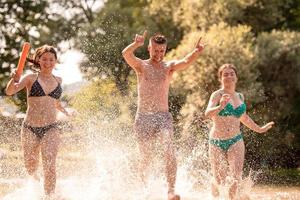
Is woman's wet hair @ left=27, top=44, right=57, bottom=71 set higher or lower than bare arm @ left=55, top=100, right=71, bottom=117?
higher

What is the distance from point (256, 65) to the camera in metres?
15.5

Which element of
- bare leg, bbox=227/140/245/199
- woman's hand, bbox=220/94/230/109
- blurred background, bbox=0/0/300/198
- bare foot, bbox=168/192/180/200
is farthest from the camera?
blurred background, bbox=0/0/300/198

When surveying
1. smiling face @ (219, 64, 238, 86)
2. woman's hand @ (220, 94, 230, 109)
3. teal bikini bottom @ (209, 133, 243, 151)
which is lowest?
teal bikini bottom @ (209, 133, 243, 151)

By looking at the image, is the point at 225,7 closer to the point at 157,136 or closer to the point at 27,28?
the point at 157,136

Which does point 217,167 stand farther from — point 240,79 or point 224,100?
point 240,79

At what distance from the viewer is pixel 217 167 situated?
22.9 feet

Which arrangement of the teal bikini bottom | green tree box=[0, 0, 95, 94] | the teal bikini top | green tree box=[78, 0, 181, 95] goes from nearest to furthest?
the teal bikini bottom, the teal bikini top, green tree box=[78, 0, 181, 95], green tree box=[0, 0, 95, 94]

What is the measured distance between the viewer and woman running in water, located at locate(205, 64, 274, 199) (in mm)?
6883

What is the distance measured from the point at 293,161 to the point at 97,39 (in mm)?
12361

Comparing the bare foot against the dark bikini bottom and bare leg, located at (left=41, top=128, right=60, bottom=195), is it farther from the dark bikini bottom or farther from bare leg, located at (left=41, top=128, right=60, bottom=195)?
the dark bikini bottom

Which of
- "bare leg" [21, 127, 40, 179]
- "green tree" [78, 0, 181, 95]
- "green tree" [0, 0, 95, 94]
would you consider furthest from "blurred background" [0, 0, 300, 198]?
"green tree" [0, 0, 95, 94]

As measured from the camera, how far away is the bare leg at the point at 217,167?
22.8ft

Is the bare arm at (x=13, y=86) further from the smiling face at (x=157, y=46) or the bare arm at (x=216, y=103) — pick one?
the bare arm at (x=216, y=103)

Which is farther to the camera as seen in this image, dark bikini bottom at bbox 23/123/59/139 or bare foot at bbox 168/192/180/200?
dark bikini bottom at bbox 23/123/59/139
